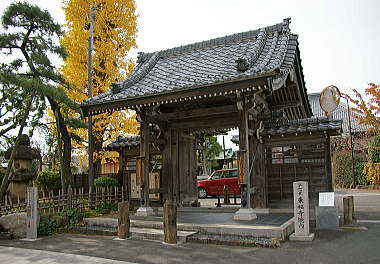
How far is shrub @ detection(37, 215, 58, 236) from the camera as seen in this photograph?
380 inches

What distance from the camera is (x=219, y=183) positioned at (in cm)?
2086

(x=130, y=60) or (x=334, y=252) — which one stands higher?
(x=130, y=60)

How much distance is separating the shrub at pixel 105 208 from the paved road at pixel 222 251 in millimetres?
3144

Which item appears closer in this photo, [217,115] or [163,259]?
[163,259]

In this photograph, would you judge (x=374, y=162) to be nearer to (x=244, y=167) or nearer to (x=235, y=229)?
(x=244, y=167)

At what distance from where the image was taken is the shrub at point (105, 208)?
459 inches

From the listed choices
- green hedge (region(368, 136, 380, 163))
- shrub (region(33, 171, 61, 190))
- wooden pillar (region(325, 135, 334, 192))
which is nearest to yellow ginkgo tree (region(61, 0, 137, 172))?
shrub (region(33, 171, 61, 190))

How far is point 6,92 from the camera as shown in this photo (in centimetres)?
1168

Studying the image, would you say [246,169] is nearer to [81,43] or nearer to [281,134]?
[281,134]

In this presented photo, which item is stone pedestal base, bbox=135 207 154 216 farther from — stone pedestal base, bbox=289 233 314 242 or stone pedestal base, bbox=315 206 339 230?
stone pedestal base, bbox=315 206 339 230

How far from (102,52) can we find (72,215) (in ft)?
28.3

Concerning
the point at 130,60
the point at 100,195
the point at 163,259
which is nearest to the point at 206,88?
the point at 163,259

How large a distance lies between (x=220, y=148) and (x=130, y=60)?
29.3m

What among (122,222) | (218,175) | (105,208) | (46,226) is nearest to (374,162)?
(218,175)
